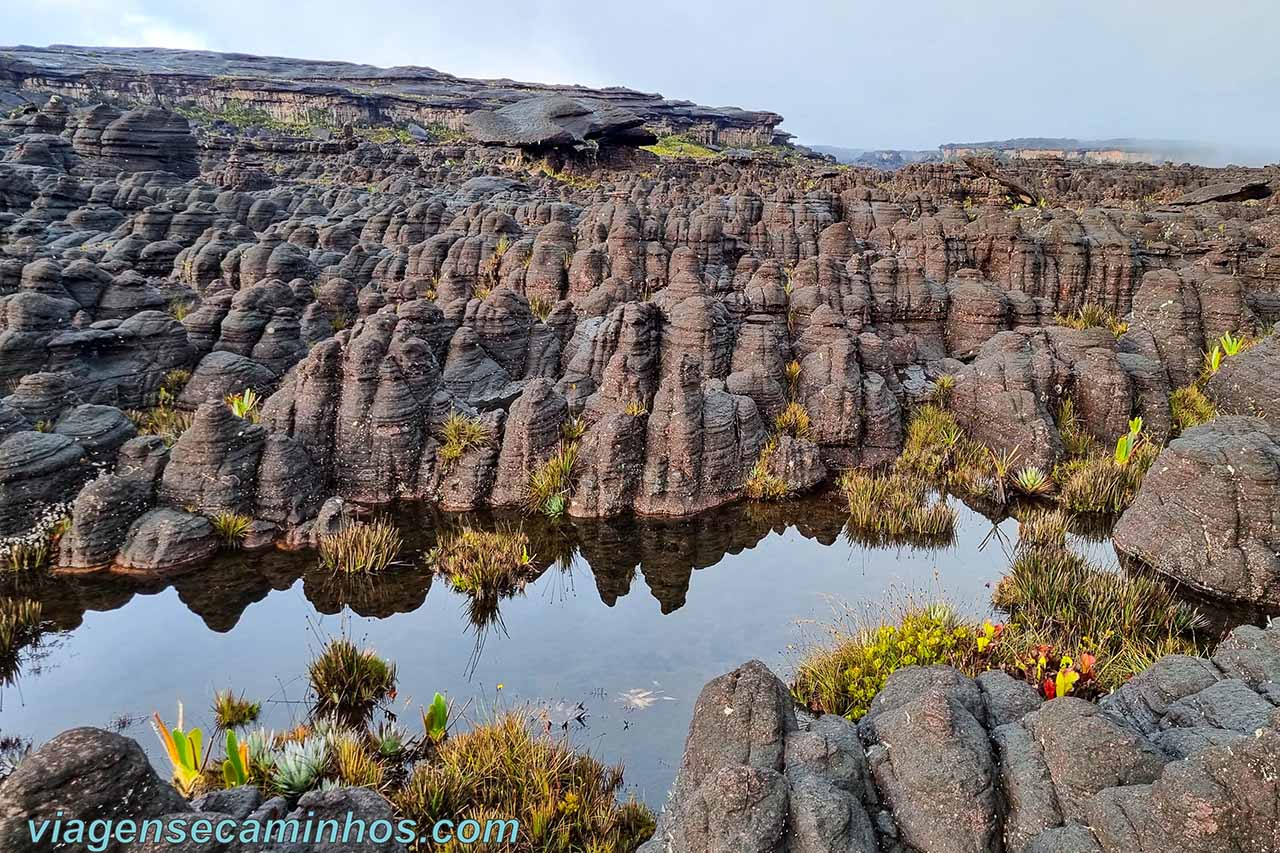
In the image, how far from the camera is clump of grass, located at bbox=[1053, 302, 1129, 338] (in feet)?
69.2

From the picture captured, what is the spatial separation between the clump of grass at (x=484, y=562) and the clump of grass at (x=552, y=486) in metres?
1.18

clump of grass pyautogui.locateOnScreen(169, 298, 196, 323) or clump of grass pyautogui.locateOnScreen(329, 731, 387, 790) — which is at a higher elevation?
clump of grass pyautogui.locateOnScreen(169, 298, 196, 323)

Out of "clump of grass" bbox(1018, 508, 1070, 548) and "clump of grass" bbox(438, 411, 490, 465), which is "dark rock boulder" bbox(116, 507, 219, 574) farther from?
"clump of grass" bbox(1018, 508, 1070, 548)

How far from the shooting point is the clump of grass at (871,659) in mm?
8281

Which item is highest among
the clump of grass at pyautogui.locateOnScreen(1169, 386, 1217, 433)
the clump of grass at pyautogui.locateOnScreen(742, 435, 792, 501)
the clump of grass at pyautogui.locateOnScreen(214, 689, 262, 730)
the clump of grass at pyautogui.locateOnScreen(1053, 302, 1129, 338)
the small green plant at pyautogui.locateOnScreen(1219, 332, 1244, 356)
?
the clump of grass at pyautogui.locateOnScreen(1053, 302, 1129, 338)

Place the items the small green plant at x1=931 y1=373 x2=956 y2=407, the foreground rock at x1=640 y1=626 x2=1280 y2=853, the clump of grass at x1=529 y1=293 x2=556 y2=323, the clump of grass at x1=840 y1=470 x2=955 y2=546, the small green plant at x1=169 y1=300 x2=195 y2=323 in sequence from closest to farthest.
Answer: the foreground rock at x1=640 y1=626 x2=1280 y2=853, the clump of grass at x1=840 y1=470 x2=955 y2=546, the small green plant at x1=931 y1=373 x2=956 y2=407, the small green plant at x1=169 y1=300 x2=195 y2=323, the clump of grass at x1=529 y1=293 x2=556 y2=323

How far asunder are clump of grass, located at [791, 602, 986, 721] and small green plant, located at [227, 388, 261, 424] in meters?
10.8

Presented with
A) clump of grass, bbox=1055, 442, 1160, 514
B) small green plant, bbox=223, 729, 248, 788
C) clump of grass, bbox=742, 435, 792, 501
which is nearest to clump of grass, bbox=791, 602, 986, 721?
clump of grass, bbox=742, 435, 792, 501

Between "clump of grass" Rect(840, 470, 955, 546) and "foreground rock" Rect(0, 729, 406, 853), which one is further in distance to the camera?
"clump of grass" Rect(840, 470, 955, 546)

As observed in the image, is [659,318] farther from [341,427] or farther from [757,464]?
[341,427]

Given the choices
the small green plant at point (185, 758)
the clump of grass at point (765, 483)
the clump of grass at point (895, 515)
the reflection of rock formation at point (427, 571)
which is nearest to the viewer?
the small green plant at point (185, 758)

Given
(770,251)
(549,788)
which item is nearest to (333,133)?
(770,251)

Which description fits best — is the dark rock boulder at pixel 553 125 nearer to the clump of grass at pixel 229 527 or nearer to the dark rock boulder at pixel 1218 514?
the clump of grass at pixel 229 527

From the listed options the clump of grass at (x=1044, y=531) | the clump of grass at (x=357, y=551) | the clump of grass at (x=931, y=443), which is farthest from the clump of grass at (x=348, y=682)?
the clump of grass at (x=931, y=443)
